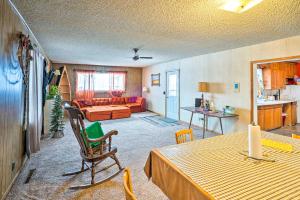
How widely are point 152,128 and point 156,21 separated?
3458 millimetres

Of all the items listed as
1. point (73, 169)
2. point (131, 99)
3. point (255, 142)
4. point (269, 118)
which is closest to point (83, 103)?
point (131, 99)

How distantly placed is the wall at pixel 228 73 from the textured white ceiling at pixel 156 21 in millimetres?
298

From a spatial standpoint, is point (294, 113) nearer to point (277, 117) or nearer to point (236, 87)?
point (277, 117)

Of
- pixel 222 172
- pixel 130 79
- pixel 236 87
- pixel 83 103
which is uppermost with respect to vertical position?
pixel 130 79

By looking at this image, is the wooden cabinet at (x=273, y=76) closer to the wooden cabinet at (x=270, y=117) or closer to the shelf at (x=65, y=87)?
the wooden cabinet at (x=270, y=117)

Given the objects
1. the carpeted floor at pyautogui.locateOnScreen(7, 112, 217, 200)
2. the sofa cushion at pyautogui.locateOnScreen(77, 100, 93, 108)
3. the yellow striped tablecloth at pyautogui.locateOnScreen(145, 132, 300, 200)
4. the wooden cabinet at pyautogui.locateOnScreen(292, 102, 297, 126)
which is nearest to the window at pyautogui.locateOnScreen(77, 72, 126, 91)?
the sofa cushion at pyautogui.locateOnScreen(77, 100, 93, 108)

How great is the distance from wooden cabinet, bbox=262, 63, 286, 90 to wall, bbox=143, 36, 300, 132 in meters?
2.01

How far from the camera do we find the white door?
6498mm

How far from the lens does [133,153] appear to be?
3.38 m

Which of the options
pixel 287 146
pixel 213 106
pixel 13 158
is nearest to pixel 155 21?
pixel 287 146

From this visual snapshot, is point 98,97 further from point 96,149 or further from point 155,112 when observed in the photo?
point 96,149

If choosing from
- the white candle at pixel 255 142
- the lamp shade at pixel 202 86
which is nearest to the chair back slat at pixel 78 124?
the white candle at pixel 255 142

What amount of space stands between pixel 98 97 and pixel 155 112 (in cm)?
293

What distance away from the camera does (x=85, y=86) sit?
7.99 metres
